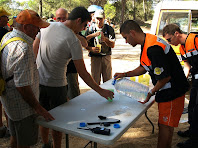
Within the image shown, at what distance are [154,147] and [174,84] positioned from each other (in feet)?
4.12

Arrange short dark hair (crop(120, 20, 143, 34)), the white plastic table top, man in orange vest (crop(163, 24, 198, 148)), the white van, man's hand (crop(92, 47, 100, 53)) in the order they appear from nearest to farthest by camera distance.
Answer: the white plastic table top
short dark hair (crop(120, 20, 143, 34))
man in orange vest (crop(163, 24, 198, 148))
man's hand (crop(92, 47, 100, 53))
the white van

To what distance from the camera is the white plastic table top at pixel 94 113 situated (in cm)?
163

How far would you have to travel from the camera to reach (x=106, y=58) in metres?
4.24

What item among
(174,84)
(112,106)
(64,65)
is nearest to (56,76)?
(64,65)

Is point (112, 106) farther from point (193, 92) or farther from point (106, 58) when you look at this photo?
point (106, 58)

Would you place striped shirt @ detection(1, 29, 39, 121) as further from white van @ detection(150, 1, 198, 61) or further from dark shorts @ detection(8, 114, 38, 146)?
white van @ detection(150, 1, 198, 61)

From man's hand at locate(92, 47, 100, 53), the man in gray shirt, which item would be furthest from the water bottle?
man's hand at locate(92, 47, 100, 53)

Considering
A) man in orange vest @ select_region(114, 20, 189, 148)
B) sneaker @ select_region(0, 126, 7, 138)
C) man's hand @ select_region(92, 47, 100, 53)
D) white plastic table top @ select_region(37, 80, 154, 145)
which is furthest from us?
man's hand @ select_region(92, 47, 100, 53)

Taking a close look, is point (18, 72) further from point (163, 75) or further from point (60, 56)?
point (163, 75)

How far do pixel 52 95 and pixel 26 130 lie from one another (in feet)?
1.99

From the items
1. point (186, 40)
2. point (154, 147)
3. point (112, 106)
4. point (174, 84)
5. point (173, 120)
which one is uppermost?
point (186, 40)

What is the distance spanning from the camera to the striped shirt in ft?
5.51

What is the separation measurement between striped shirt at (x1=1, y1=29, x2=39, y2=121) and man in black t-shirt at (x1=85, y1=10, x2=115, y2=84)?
6.97 ft

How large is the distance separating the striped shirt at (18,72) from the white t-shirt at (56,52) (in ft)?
→ 1.10
